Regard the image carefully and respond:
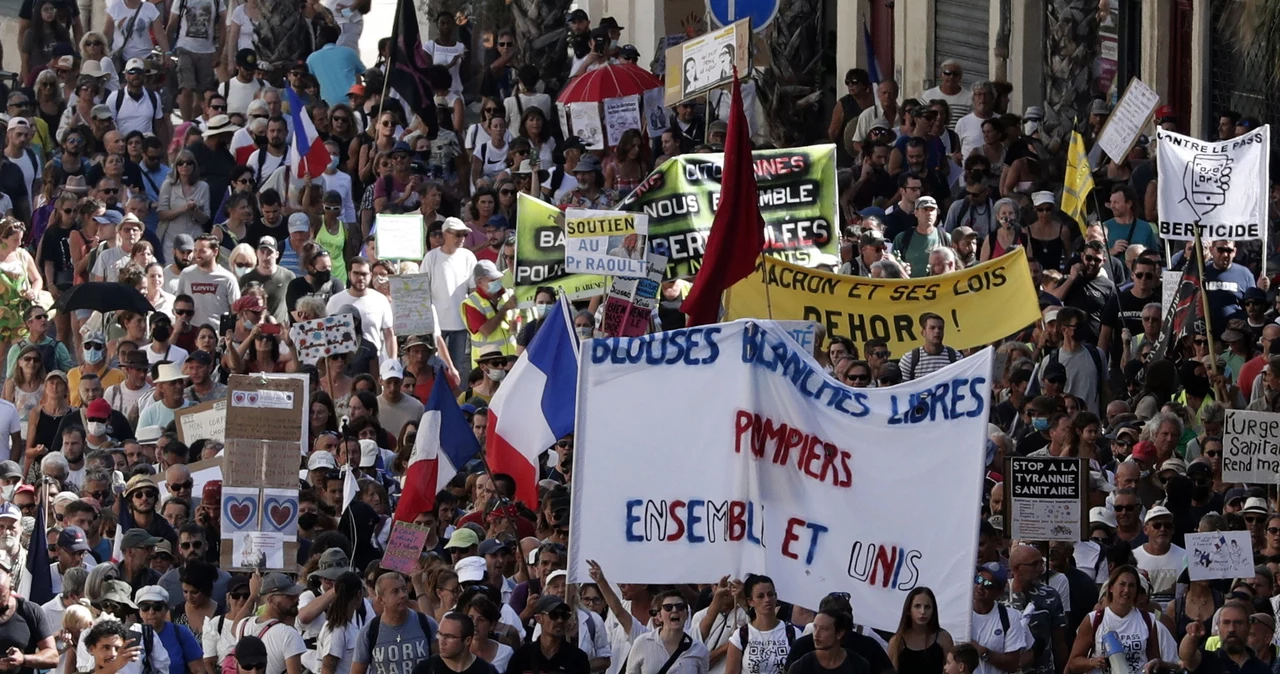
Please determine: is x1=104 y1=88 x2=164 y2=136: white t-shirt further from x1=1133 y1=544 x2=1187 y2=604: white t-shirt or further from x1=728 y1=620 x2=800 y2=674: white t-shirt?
x1=728 y1=620 x2=800 y2=674: white t-shirt

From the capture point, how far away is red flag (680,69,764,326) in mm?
17469

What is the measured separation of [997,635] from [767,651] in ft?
3.53

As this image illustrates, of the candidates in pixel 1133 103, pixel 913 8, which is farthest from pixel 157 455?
pixel 913 8

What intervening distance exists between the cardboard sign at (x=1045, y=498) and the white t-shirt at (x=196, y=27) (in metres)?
16.0

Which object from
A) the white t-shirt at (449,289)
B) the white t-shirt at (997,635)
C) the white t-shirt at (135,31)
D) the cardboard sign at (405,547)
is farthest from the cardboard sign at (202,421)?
the white t-shirt at (135,31)

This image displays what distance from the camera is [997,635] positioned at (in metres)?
14.7

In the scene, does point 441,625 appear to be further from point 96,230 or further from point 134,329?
point 96,230

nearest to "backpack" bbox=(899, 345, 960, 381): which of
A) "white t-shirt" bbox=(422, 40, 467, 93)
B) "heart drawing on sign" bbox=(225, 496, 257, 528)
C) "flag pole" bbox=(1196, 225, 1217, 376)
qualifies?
"flag pole" bbox=(1196, 225, 1217, 376)

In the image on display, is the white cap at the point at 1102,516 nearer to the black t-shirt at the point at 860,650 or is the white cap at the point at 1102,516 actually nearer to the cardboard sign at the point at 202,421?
the black t-shirt at the point at 860,650

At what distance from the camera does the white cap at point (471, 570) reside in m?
15.7

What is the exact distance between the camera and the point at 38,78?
2788 cm

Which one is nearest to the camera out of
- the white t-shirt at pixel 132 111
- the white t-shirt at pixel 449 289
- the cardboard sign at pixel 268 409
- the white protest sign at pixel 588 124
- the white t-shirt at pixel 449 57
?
the cardboard sign at pixel 268 409

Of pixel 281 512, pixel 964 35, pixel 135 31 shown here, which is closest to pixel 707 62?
pixel 281 512

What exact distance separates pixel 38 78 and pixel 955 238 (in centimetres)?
990
